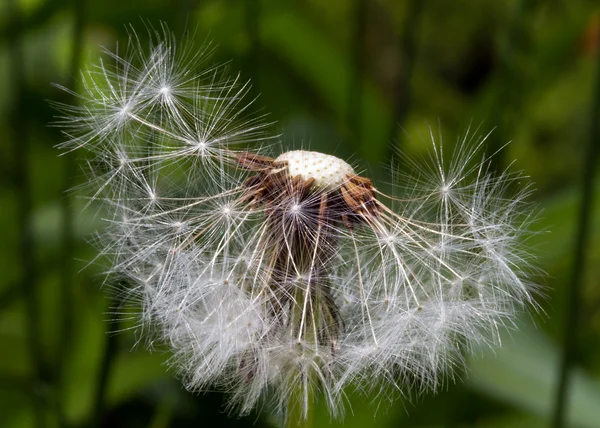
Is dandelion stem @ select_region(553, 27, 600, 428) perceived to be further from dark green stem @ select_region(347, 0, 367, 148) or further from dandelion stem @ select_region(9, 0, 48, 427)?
dandelion stem @ select_region(9, 0, 48, 427)

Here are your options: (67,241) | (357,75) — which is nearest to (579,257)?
(357,75)

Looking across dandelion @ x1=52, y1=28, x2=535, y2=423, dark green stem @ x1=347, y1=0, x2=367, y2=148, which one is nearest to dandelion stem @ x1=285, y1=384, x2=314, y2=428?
dandelion @ x1=52, y1=28, x2=535, y2=423

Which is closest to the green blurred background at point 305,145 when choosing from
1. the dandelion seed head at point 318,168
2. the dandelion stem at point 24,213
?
the dandelion stem at point 24,213

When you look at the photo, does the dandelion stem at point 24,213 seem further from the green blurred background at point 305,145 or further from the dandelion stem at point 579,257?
the dandelion stem at point 579,257

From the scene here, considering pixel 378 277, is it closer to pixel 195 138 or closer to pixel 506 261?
pixel 506 261

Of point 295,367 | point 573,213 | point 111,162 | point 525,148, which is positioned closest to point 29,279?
point 111,162
